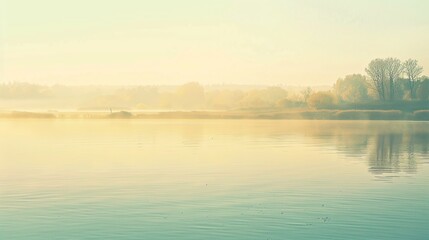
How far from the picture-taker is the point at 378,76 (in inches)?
5394

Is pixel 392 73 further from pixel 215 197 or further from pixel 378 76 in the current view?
pixel 215 197

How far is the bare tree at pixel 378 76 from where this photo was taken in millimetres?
135125

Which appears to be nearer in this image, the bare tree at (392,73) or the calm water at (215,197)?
the calm water at (215,197)

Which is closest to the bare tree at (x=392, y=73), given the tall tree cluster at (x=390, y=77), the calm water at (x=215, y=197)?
the tall tree cluster at (x=390, y=77)

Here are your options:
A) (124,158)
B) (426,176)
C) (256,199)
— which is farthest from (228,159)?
(256,199)

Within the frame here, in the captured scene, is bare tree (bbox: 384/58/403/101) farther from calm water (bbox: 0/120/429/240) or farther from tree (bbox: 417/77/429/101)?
calm water (bbox: 0/120/429/240)

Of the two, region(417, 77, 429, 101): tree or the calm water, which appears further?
region(417, 77, 429, 101): tree

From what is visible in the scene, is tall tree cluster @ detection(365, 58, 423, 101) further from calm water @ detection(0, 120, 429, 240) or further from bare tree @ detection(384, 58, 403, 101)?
calm water @ detection(0, 120, 429, 240)

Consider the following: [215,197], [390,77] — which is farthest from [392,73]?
[215,197]

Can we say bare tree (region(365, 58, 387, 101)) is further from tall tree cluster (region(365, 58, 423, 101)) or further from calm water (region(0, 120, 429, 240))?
calm water (region(0, 120, 429, 240))

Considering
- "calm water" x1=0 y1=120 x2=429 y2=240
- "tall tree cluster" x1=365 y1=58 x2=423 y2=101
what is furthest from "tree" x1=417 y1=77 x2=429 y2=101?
"calm water" x1=0 y1=120 x2=429 y2=240

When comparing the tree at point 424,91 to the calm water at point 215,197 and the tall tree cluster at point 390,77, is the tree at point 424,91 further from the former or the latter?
the calm water at point 215,197

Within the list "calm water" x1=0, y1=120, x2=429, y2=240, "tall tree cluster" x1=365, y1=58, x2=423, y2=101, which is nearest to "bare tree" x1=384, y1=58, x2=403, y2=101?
"tall tree cluster" x1=365, y1=58, x2=423, y2=101

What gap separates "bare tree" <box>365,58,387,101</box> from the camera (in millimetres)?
135125
